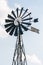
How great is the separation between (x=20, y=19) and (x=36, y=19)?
2391 millimetres

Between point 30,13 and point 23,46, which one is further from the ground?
point 30,13

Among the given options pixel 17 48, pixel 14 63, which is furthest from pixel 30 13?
pixel 14 63

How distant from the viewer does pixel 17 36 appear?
101 feet

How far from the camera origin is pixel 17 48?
101ft

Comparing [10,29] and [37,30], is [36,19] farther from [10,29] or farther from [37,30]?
[10,29]

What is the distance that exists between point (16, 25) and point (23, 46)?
3334 mm

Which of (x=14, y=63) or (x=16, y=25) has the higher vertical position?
(x=16, y=25)

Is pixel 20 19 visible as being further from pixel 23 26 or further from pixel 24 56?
pixel 24 56

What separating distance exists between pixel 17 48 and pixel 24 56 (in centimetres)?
157

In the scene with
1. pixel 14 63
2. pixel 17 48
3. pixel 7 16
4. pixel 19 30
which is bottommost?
pixel 14 63

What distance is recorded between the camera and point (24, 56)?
101 ft

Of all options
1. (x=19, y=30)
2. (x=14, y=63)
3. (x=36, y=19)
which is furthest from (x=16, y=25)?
(x=14, y=63)

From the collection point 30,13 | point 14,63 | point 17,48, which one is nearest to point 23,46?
point 17,48

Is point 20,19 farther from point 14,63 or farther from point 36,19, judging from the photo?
point 14,63
